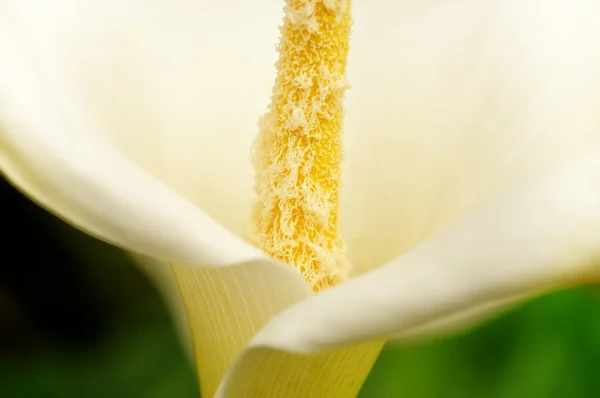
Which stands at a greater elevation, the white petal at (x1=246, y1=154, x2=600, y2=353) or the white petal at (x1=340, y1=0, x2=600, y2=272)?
the white petal at (x1=340, y1=0, x2=600, y2=272)

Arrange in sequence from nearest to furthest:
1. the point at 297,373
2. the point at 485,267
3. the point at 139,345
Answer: the point at 485,267
the point at 297,373
the point at 139,345

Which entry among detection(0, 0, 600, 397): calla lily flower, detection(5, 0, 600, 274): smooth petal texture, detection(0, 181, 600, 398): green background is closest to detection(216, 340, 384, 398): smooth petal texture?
detection(0, 0, 600, 397): calla lily flower

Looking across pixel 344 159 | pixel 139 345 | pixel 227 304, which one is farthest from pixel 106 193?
pixel 139 345

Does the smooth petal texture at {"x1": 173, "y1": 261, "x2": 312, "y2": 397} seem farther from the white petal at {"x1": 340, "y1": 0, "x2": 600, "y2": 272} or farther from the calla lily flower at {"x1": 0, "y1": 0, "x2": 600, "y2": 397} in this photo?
the white petal at {"x1": 340, "y1": 0, "x2": 600, "y2": 272}

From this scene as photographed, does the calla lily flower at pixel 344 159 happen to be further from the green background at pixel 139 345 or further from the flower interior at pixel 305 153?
the green background at pixel 139 345

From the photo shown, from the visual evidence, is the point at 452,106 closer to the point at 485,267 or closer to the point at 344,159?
the point at 344,159

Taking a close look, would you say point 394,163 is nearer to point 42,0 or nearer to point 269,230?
point 269,230

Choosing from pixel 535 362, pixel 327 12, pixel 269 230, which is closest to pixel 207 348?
pixel 269 230
